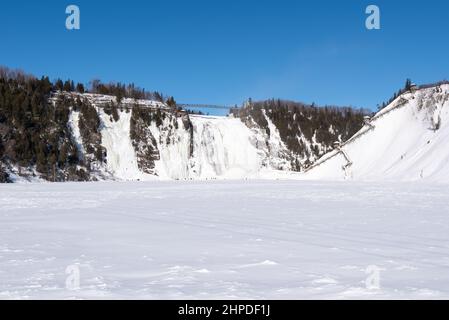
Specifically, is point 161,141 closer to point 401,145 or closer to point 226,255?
point 401,145

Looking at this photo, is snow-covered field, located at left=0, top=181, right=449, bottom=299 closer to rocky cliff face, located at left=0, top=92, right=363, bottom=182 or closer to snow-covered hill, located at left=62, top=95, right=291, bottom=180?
rocky cliff face, located at left=0, top=92, right=363, bottom=182

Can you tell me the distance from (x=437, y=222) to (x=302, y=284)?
333 inches

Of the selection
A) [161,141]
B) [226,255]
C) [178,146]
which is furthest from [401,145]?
[226,255]

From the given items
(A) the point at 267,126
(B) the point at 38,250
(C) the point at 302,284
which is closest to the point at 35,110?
(A) the point at 267,126

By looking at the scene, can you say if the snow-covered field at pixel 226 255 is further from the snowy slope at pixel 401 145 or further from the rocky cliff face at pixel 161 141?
the rocky cliff face at pixel 161 141

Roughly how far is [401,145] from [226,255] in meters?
50.1

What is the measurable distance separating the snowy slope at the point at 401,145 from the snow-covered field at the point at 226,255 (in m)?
32.8

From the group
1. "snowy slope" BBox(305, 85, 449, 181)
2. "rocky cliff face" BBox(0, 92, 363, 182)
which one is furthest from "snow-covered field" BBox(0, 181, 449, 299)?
"rocky cliff face" BBox(0, 92, 363, 182)

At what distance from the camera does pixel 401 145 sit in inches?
2138

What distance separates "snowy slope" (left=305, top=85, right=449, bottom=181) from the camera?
1806 inches

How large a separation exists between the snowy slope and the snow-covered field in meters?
32.8

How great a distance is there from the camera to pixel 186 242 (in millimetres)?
10047
